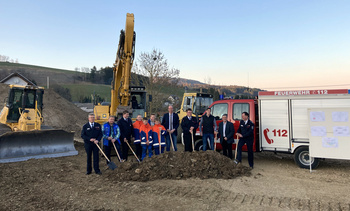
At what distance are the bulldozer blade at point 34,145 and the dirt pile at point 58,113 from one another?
11.9m

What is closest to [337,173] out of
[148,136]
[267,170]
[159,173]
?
[267,170]

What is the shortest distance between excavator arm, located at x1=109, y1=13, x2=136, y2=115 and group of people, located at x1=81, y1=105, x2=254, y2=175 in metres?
2.25

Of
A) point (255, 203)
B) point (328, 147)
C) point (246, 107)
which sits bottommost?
point (255, 203)

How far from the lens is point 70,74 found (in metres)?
78.4

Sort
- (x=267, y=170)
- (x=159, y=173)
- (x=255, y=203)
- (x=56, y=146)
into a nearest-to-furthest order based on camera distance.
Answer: (x=255, y=203) < (x=159, y=173) < (x=267, y=170) < (x=56, y=146)

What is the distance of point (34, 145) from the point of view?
8734mm

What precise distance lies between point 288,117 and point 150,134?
4.35 meters

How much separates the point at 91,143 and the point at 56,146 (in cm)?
298

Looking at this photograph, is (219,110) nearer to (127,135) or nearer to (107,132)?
(127,135)

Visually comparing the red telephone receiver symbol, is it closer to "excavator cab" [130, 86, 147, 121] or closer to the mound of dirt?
the mound of dirt

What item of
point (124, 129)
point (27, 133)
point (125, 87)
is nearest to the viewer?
point (124, 129)

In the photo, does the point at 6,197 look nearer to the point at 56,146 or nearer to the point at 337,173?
the point at 56,146

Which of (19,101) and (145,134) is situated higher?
(19,101)

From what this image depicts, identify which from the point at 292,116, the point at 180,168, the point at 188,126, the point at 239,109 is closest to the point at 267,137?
the point at 292,116
